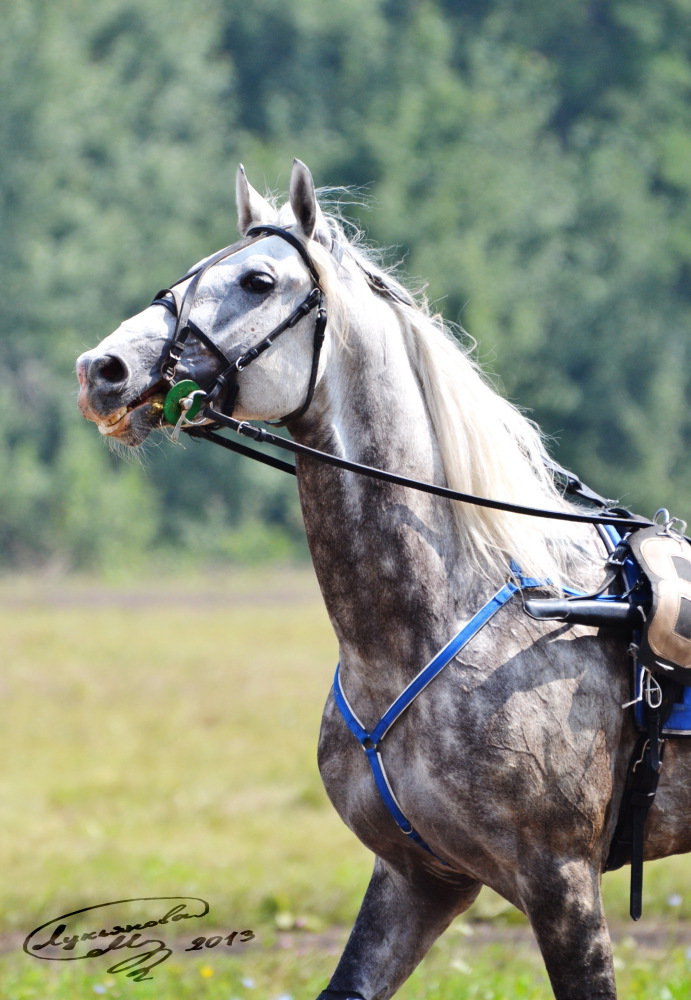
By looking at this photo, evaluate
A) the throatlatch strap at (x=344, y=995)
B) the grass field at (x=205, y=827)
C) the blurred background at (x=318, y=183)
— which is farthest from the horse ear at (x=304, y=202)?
the blurred background at (x=318, y=183)

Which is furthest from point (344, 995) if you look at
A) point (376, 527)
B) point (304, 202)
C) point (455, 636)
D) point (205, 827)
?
point (205, 827)

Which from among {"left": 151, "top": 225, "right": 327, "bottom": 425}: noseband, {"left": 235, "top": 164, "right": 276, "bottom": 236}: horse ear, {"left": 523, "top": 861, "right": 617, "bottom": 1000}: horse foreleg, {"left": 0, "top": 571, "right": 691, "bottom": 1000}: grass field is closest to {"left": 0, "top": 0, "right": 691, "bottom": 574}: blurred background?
{"left": 0, "top": 571, "right": 691, "bottom": 1000}: grass field

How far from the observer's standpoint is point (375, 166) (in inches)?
1075

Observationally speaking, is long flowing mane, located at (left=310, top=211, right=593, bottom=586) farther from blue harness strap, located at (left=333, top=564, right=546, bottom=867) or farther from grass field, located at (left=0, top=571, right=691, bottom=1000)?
grass field, located at (left=0, top=571, right=691, bottom=1000)

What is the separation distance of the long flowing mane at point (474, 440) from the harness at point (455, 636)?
56 mm

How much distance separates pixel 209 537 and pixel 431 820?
2260 centimetres

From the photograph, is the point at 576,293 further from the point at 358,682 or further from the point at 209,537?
the point at 358,682

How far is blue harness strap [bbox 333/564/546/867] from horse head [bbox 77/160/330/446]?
66cm

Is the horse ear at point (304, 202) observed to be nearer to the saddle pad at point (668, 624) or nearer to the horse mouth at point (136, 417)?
the horse mouth at point (136, 417)

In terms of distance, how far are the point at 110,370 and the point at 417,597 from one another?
892 millimetres

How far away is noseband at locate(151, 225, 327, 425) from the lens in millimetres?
3176

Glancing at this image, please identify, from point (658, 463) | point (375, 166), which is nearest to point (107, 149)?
point (375, 166)

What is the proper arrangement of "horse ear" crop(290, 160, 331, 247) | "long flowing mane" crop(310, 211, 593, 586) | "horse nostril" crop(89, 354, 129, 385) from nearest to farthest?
"horse nostril" crop(89, 354, 129, 385) → "horse ear" crop(290, 160, 331, 247) → "long flowing mane" crop(310, 211, 593, 586)

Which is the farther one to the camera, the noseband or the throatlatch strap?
the throatlatch strap
